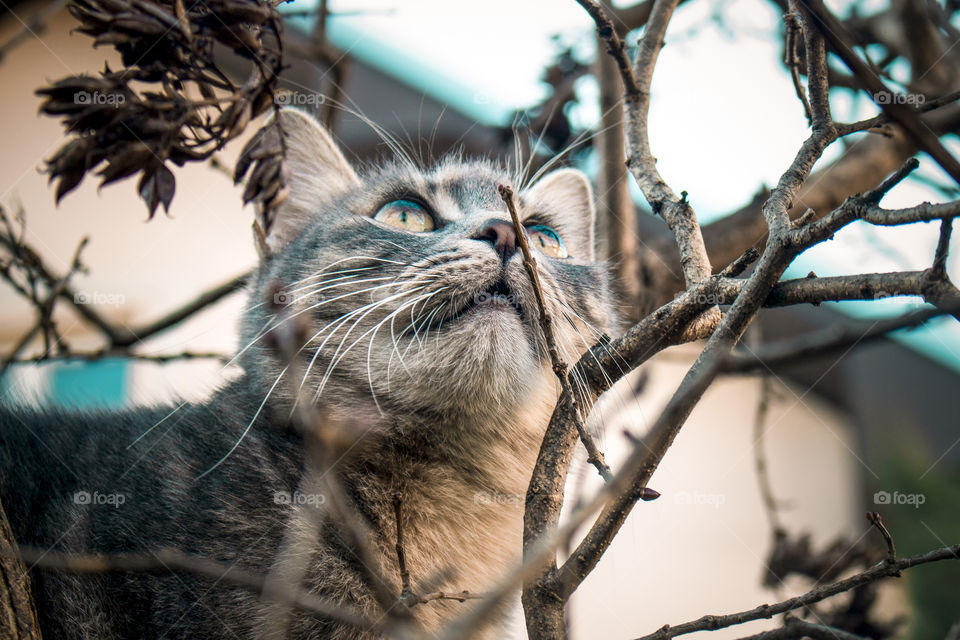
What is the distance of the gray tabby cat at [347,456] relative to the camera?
176 cm

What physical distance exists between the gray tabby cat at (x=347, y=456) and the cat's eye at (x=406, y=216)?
4.1 inches

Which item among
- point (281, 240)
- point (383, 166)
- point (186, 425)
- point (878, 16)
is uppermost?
point (878, 16)

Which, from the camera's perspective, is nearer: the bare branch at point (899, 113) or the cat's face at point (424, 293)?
the bare branch at point (899, 113)

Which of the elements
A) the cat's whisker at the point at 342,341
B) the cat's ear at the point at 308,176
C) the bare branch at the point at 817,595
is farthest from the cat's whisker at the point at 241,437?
the bare branch at the point at 817,595

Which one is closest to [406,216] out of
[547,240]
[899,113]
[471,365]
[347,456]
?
[547,240]

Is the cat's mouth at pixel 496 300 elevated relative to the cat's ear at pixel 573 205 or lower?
lower

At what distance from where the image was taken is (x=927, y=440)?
8336 mm

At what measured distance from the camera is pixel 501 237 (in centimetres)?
198

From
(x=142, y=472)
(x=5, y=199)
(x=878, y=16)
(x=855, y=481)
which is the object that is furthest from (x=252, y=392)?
(x=855, y=481)

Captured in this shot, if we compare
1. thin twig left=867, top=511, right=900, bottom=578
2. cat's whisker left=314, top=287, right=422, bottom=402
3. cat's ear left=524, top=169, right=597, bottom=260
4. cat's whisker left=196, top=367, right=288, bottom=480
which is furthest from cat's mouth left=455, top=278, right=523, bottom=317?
cat's ear left=524, top=169, right=597, bottom=260

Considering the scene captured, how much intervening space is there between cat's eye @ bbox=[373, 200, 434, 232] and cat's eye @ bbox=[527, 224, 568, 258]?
36cm

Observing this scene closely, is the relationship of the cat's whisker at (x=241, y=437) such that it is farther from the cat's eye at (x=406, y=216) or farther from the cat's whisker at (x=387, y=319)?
the cat's eye at (x=406, y=216)

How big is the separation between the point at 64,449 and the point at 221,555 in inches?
29.3

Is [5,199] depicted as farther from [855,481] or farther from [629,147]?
[855,481]
